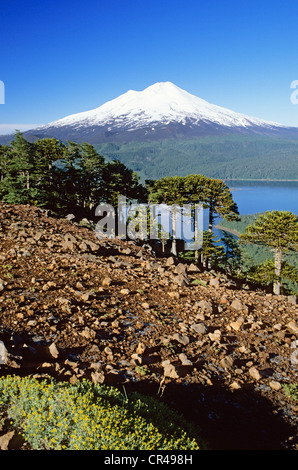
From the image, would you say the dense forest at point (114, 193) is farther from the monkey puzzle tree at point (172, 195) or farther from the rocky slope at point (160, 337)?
the rocky slope at point (160, 337)

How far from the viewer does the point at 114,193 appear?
3547 centimetres

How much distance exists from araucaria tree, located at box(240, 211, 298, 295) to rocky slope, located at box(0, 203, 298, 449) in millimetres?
13660

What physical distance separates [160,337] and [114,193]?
1181 inches

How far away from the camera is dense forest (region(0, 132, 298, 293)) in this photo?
78.5 ft

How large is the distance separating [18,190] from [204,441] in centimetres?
2688

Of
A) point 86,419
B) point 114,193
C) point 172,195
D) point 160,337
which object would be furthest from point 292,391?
point 114,193

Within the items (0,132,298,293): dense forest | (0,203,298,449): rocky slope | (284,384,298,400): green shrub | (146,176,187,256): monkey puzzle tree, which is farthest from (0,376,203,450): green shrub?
(146,176,187,256): monkey puzzle tree

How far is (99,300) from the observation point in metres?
8.05

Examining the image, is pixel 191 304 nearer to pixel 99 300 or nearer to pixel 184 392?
pixel 99 300

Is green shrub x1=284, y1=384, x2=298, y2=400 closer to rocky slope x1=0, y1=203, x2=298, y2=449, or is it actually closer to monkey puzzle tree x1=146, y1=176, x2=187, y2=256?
rocky slope x1=0, y1=203, x2=298, y2=449

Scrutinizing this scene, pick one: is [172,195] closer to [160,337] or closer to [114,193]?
[114,193]

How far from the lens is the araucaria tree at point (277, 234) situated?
22219mm

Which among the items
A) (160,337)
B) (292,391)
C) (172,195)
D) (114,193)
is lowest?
(292,391)

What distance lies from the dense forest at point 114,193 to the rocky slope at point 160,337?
42.1 ft
